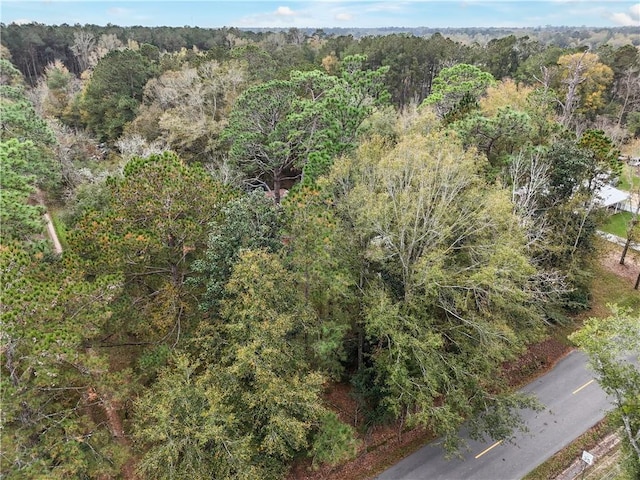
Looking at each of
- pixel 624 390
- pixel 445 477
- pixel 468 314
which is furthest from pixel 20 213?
pixel 624 390

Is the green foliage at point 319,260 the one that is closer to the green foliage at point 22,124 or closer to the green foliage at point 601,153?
the green foliage at point 22,124

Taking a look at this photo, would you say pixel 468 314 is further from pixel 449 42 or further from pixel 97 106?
pixel 449 42

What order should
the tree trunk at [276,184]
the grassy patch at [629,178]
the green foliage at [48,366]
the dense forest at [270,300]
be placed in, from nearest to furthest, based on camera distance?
the green foliage at [48,366], the dense forest at [270,300], the tree trunk at [276,184], the grassy patch at [629,178]

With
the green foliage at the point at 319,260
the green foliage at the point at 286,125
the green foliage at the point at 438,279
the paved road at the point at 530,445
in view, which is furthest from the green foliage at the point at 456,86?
the paved road at the point at 530,445

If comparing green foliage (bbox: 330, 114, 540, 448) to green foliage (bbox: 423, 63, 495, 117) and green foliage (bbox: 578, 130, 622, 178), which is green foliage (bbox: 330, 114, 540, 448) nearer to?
green foliage (bbox: 578, 130, 622, 178)

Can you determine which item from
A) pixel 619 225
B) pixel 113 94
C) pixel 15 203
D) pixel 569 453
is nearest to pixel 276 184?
pixel 15 203

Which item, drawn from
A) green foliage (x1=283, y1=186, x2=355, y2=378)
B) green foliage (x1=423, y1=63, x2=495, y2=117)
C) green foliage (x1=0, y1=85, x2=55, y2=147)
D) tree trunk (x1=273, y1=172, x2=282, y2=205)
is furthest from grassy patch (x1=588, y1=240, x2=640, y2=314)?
green foliage (x1=0, y1=85, x2=55, y2=147)
